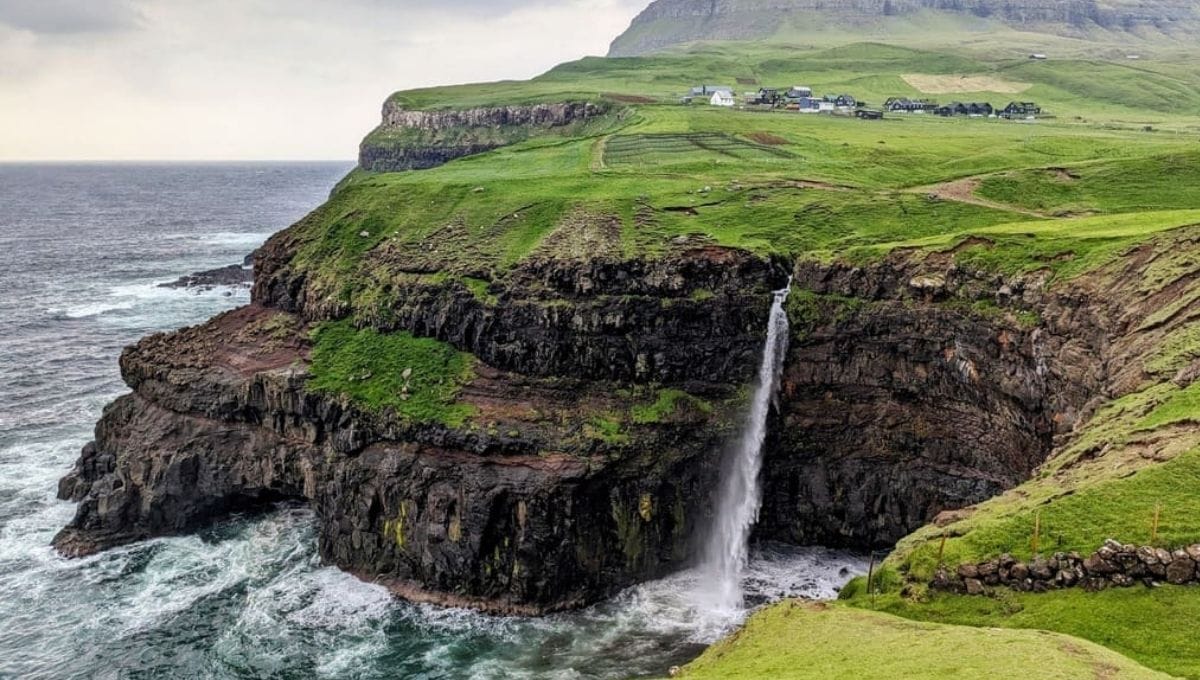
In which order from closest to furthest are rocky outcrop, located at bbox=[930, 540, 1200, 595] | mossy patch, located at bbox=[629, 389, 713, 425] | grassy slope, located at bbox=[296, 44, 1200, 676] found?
1. rocky outcrop, located at bbox=[930, 540, 1200, 595]
2. grassy slope, located at bbox=[296, 44, 1200, 676]
3. mossy patch, located at bbox=[629, 389, 713, 425]

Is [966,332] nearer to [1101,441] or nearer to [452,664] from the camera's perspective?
[1101,441]

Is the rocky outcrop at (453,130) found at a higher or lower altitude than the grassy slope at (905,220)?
higher

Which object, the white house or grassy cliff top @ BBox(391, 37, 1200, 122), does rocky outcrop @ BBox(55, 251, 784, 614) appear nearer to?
the white house

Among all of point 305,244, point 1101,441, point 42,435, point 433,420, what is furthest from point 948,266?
point 42,435

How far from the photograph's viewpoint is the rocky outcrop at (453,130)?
131 meters

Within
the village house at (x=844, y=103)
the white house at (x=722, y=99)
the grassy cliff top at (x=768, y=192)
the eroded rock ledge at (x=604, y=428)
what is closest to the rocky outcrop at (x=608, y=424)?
the eroded rock ledge at (x=604, y=428)

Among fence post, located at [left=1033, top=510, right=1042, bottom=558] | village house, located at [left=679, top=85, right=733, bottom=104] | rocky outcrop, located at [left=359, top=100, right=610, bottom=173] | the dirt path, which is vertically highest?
village house, located at [left=679, top=85, right=733, bottom=104]

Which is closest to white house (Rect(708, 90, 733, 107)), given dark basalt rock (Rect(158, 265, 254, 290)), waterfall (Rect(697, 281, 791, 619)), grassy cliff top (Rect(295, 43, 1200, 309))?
grassy cliff top (Rect(295, 43, 1200, 309))

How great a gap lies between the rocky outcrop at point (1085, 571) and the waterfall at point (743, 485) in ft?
73.7

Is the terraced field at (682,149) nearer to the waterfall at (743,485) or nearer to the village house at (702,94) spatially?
the waterfall at (743,485)

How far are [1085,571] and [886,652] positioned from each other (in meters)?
7.32

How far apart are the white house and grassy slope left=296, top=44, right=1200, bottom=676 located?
41.0 feet

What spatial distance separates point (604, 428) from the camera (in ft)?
167

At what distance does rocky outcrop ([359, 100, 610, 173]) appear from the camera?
131m
